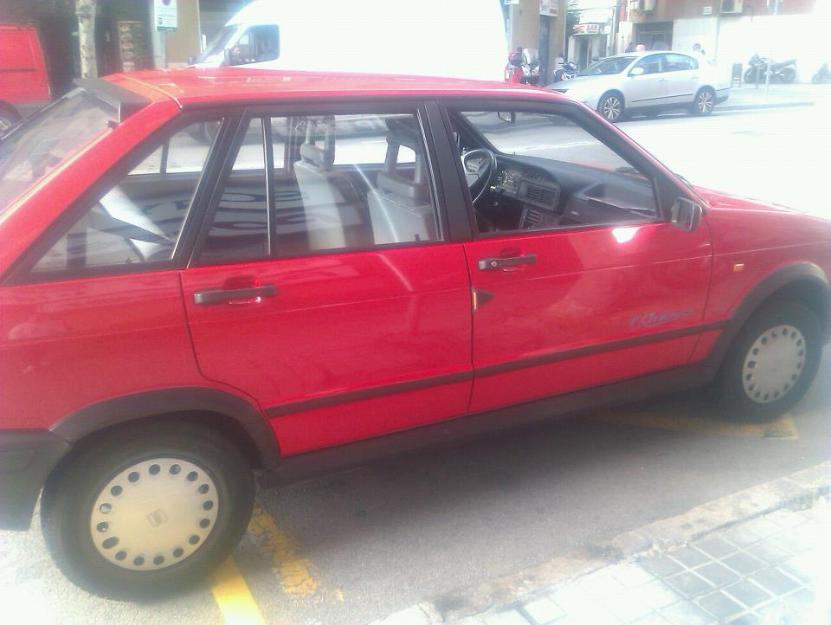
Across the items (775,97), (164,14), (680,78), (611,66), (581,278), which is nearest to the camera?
(581,278)

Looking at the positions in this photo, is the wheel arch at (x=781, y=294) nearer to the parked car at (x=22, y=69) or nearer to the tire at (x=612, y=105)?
the tire at (x=612, y=105)

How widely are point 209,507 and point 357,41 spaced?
11080 millimetres

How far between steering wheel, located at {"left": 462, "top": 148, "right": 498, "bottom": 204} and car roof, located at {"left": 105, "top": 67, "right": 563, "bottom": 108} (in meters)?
0.83

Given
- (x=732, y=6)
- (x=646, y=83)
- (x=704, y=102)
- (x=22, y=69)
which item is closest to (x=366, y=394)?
(x=22, y=69)

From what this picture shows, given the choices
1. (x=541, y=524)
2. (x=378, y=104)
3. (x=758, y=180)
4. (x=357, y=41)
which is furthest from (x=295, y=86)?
(x=357, y=41)

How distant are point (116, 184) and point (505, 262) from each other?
1392 mm

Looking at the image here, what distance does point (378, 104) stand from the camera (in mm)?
2836

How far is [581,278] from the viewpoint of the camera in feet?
10.2

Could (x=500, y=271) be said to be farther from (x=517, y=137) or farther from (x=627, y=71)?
(x=627, y=71)

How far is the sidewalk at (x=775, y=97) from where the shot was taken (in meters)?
22.7

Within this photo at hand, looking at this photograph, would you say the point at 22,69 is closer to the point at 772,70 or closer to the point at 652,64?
the point at 652,64

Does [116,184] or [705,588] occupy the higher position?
[116,184]

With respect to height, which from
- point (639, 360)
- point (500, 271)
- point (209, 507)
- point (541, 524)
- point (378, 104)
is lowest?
point (541, 524)

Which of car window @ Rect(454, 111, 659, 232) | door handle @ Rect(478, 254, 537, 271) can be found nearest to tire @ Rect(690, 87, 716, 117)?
car window @ Rect(454, 111, 659, 232)
